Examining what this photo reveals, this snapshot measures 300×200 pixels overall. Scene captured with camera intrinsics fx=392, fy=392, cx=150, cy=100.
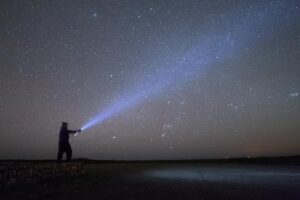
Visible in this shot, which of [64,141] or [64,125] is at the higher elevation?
[64,125]

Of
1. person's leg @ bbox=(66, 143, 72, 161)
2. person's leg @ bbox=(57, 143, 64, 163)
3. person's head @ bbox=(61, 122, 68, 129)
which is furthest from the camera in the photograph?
person's leg @ bbox=(66, 143, 72, 161)

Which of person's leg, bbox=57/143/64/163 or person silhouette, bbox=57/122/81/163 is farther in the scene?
person's leg, bbox=57/143/64/163

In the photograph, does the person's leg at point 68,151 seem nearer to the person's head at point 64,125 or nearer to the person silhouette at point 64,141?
the person silhouette at point 64,141

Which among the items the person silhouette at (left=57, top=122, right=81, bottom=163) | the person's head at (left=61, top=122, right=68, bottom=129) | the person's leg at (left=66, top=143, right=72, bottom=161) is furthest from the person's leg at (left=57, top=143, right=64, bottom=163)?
the person's head at (left=61, top=122, right=68, bottom=129)

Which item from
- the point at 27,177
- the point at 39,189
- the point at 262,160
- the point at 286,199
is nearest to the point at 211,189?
the point at 286,199

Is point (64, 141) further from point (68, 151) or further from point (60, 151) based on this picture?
point (68, 151)

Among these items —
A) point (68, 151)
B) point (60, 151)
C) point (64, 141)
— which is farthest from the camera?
point (68, 151)

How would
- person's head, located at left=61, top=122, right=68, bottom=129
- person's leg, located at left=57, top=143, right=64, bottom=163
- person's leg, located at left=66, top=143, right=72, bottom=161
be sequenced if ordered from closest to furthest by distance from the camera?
person's head, located at left=61, top=122, right=68, bottom=129 < person's leg, located at left=57, top=143, right=64, bottom=163 < person's leg, located at left=66, top=143, right=72, bottom=161

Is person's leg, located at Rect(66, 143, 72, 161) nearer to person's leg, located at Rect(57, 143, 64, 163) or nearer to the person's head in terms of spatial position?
person's leg, located at Rect(57, 143, 64, 163)

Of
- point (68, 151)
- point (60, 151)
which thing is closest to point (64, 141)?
point (60, 151)

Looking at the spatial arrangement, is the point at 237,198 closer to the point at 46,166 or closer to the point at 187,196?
the point at 187,196

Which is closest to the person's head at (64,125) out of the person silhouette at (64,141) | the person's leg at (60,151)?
the person silhouette at (64,141)

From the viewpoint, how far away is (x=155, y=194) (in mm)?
10531

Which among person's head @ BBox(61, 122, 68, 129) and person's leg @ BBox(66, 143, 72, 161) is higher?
person's head @ BBox(61, 122, 68, 129)
